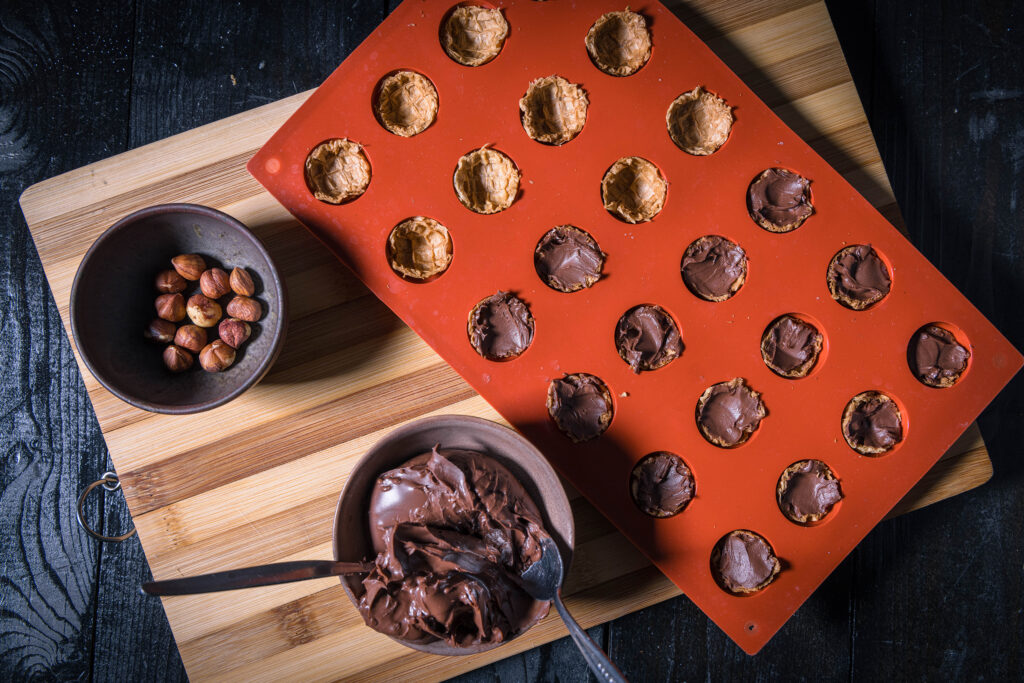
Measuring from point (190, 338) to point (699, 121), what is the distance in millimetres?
1799

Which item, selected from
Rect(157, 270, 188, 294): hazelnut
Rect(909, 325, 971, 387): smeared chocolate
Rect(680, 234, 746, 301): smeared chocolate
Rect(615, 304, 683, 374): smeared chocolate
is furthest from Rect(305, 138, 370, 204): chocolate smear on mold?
Rect(909, 325, 971, 387): smeared chocolate

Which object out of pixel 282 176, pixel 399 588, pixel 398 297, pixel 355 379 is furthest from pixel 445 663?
pixel 282 176

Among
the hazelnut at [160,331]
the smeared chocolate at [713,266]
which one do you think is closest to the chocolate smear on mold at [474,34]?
the smeared chocolate at [713,266]

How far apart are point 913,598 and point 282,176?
2700mm

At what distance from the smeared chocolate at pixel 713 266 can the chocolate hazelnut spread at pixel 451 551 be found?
0.86 metres

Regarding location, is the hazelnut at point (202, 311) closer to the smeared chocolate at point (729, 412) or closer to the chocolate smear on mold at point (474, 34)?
the chocolate smear on mold at point (474, 34)

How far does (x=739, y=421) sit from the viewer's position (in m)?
2.05

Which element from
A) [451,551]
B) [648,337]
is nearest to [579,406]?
[648,337]

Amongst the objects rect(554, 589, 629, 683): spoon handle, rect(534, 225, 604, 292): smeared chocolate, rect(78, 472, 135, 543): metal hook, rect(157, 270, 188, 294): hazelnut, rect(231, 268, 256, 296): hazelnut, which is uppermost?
rect(534, 225, 604, 292): smeared chocolate

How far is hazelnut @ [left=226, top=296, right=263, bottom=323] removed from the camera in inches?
79.5

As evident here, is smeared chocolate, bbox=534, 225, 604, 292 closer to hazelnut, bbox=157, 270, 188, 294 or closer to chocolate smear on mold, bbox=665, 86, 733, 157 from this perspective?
chocolate smear on mold, bbox=665, 86, 733, 157

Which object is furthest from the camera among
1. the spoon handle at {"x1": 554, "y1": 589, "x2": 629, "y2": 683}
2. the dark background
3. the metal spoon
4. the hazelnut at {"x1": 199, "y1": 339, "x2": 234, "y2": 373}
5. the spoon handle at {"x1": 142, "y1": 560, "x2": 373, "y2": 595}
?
the dark background

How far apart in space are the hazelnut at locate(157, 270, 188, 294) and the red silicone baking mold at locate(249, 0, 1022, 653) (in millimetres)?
428

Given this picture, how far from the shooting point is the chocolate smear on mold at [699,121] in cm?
204
